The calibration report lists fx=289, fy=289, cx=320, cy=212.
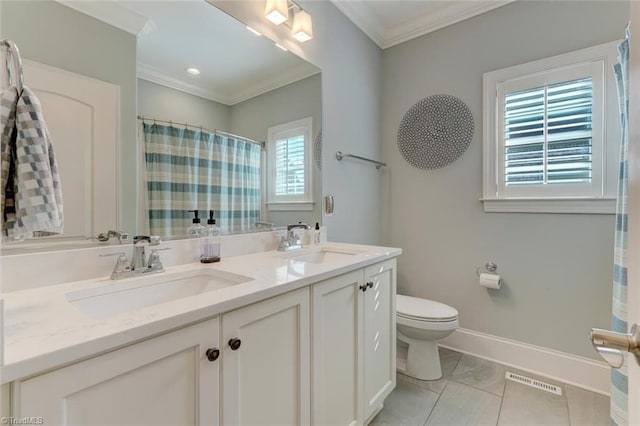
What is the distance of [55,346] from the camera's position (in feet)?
1.66

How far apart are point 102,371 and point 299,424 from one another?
2.33 ft

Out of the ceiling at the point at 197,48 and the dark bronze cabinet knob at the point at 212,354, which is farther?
the ceiling at the point at 197,48

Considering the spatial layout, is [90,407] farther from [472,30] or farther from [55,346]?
[472,30]

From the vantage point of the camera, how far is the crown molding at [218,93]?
1152mm

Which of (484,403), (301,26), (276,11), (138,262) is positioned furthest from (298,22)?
(484,403)

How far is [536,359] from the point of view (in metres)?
1.95

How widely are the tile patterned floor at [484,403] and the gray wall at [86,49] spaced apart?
168 centimetres

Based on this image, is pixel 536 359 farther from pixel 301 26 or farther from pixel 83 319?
pixel 301 26

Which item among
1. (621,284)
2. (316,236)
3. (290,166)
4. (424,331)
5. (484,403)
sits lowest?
(484,403)

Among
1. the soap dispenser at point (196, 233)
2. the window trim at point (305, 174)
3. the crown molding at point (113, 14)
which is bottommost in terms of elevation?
the soap dispenser at point (196, 233)

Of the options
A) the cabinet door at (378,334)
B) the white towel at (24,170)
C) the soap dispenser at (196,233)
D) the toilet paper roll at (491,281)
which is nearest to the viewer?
the white towel at (24,170)

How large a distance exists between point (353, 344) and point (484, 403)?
101cm

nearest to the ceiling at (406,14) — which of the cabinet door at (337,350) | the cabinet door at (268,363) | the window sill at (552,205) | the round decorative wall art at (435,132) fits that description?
the round decorative wall art at (435,132)

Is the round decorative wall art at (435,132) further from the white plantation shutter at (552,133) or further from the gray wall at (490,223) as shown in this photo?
the white plantation shutter at (552,133)
